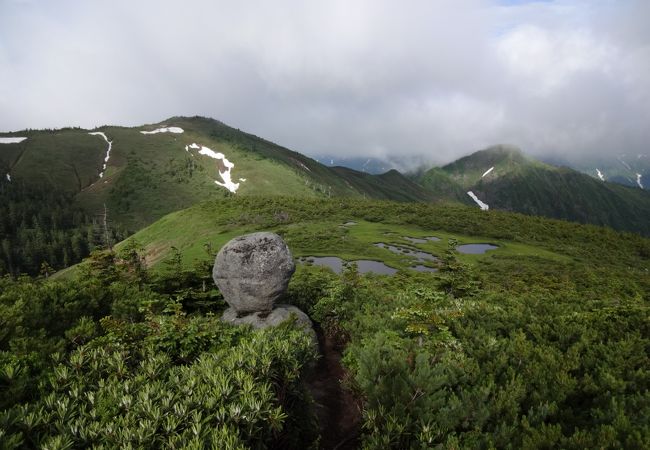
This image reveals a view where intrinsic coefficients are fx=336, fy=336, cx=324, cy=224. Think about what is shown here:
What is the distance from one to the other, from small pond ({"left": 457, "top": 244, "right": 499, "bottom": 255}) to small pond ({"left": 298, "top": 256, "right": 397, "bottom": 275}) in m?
27.8

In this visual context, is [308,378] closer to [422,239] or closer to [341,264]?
[341,264]

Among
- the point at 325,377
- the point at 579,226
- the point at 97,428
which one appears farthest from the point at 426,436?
the point at 579,226

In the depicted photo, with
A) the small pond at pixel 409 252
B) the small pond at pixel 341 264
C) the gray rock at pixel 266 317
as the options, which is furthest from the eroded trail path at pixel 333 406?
the small pond at pixel 409 252

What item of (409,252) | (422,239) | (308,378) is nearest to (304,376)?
(308,378)

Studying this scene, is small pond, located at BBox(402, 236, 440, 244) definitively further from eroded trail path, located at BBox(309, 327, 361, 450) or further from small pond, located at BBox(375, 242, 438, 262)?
eroded trail path, located at BBox(309, 327, 361, 450)

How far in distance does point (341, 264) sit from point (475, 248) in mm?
41761

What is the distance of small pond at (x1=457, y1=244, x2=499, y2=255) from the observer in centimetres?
8051

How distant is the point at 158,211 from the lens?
19388 cm

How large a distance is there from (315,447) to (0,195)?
23719cm

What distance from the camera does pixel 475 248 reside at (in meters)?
84.7

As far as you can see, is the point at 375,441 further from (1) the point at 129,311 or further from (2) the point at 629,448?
(1) the point at 129,311

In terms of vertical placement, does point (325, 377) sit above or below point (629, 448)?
below

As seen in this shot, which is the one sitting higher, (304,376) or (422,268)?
(304,376)

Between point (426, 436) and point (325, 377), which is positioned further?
point (325, 377)
